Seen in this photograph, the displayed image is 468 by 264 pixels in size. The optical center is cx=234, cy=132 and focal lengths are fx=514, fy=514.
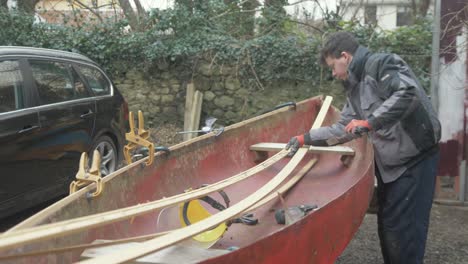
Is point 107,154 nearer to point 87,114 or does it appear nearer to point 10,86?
point 87,114

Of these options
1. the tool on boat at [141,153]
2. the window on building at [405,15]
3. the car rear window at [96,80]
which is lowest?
the tool on boat at [141,153]

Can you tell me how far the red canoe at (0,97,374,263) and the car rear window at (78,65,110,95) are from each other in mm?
2289

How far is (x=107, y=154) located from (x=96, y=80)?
936 millimetres

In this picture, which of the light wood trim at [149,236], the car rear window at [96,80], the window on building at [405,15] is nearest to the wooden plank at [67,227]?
the light wood trim at [149,236]

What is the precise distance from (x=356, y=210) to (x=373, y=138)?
0.74 metres

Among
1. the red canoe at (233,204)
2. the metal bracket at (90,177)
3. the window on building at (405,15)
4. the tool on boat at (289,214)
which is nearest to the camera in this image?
the red canoe at (233,204)

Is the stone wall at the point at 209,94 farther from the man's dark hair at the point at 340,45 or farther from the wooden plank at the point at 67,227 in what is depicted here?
the wooden plank at the point at 67,227

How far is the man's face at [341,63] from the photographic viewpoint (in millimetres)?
3787

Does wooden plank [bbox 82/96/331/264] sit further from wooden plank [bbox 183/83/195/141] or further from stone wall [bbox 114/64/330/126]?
wooden plank [bbox 183/83/195/141]

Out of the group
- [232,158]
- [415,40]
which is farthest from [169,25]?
[232,158]

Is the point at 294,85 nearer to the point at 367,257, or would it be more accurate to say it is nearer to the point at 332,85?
the point at 332,85

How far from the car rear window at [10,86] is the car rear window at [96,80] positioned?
1237mm

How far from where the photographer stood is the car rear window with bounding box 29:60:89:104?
5223 millimetres

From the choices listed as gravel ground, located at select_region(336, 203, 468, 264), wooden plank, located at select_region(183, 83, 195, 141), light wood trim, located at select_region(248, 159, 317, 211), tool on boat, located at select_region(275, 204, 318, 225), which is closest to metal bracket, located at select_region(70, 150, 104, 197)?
light wood trim, located at select_region(248, 159, 317, 211)
